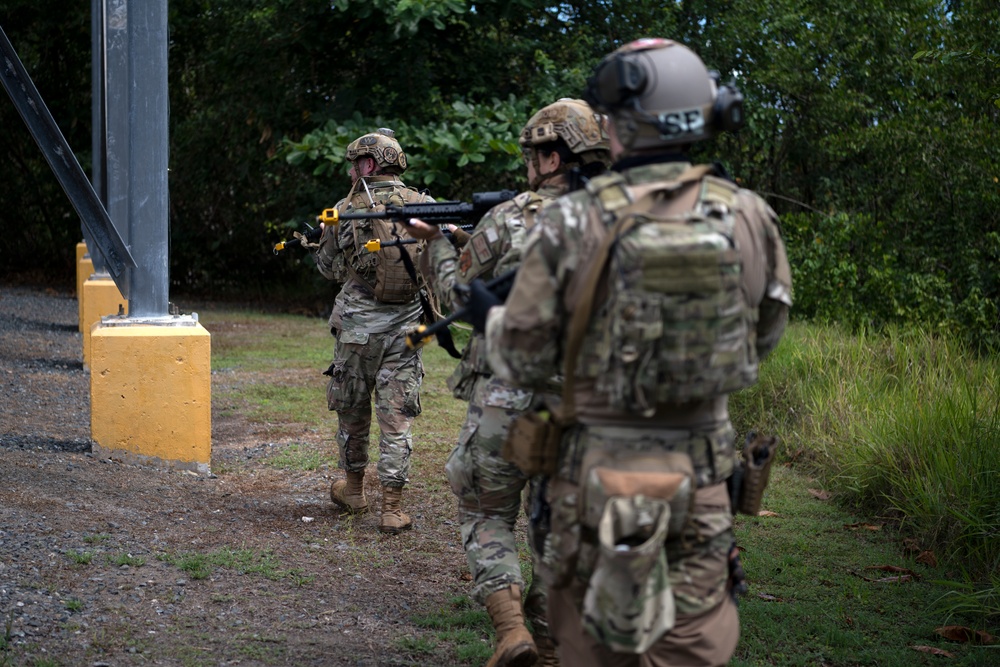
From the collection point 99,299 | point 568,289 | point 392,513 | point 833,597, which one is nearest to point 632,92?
point 568,289

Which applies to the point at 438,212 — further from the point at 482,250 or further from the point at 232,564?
the point at 232,564

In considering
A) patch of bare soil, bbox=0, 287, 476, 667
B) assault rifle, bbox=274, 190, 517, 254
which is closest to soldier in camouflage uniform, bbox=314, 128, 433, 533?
patch of bare soil, bbox=0, 287, 476, 667

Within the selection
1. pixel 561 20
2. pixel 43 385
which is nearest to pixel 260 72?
pixel 561 20

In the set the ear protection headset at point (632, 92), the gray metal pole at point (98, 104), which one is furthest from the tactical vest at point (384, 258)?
the gray metal pole at point (98, 104)

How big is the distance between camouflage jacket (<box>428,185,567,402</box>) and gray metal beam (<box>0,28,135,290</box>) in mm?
3513

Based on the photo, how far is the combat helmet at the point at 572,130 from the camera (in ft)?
13.0

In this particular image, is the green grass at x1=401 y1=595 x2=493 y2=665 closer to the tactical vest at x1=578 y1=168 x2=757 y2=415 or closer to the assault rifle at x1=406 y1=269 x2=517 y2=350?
the assault rifle at x1=406 y1=269 x2=517 y2=350

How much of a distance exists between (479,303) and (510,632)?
1.38 meters

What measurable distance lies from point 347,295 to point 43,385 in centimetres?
556

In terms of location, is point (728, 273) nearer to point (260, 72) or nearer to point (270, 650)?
point (270, 650)

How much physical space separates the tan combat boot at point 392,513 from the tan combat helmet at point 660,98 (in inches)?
149

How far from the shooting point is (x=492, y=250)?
405 cm

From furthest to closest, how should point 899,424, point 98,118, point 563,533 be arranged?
point 98,118 < point 899,424 < point 563,533

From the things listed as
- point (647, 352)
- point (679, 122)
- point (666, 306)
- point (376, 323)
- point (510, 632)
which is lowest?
Answer: point (510, 632)
